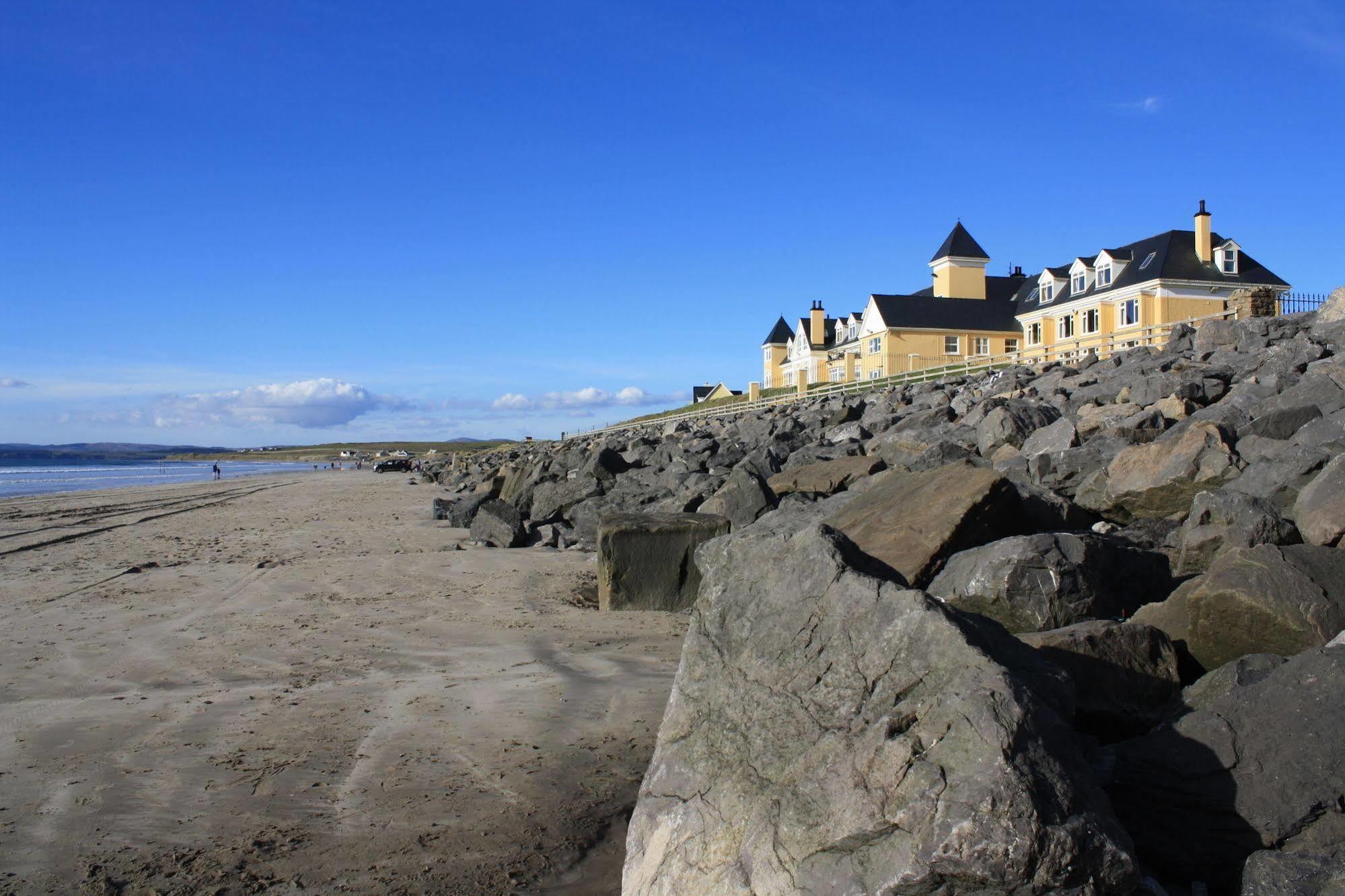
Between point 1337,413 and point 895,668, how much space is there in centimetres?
739

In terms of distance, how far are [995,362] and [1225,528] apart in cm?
2592

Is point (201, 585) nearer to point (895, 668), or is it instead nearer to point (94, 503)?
point (895, 668)

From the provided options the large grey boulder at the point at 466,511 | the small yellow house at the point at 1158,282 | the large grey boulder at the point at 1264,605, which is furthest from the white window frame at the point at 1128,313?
the large grey boulder at the point at 1264,605

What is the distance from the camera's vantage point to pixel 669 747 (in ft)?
12.0

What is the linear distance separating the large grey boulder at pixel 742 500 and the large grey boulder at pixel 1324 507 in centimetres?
547

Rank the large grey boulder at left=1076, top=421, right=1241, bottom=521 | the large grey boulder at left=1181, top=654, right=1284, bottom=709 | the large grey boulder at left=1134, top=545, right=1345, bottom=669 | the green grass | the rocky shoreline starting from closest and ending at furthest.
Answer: the rocky shoreline, the large grey boulder at left=1181, top=654, right=1284, bottom=709, the large grey boulder at left=1134, top=545, right=1345, bottom=669, the large grey boulder at left=1076, top=421, right=1241, bottom=521, the green grass

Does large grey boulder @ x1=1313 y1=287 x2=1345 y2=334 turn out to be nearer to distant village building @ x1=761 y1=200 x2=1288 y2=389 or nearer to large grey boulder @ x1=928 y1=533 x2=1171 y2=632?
distant village building @ x1=761 y1=200 x2=1288 y2=389

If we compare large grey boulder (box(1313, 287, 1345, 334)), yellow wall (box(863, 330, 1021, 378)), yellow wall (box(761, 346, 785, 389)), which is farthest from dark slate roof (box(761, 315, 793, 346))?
large grey boulder (box(1313, 287, 1345, 334))

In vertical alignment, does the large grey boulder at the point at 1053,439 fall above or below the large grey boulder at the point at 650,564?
above

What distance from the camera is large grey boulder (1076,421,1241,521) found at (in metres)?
8.07

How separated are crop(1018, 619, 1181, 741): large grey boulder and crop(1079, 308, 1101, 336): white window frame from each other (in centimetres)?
4221

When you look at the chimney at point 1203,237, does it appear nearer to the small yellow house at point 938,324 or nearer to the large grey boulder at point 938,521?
the small yellow house at point 938,324

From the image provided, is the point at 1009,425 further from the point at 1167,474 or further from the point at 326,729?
the point at 326,729

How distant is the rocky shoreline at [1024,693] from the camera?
9.25 feet
